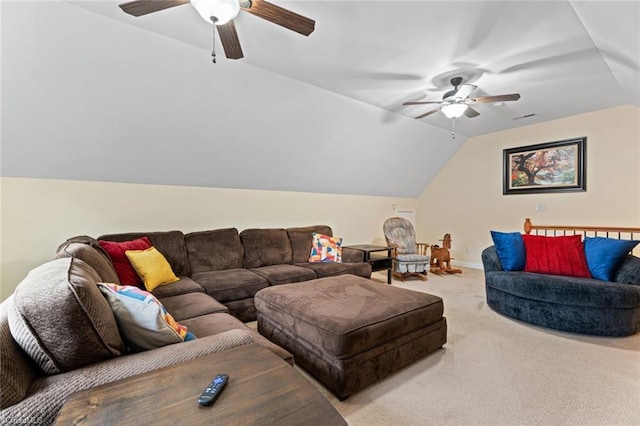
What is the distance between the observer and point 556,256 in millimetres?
3127

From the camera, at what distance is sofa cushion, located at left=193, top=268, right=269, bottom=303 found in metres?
2.73

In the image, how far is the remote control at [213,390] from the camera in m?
0.77

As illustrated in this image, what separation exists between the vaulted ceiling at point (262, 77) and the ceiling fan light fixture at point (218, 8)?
669 mm

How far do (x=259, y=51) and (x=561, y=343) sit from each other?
3.71 meters

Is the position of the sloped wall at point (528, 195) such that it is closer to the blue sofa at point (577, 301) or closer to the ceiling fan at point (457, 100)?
the blue sofa at point (577, 301)

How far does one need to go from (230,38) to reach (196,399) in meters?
1.89

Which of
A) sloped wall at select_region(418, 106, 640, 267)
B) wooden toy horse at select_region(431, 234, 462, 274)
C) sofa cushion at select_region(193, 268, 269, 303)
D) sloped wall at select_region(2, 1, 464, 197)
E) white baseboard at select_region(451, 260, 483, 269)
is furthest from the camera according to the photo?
white baseboard at select_region(451, 260, 483, 269)

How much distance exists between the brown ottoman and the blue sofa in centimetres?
123

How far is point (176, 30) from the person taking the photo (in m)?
2.26

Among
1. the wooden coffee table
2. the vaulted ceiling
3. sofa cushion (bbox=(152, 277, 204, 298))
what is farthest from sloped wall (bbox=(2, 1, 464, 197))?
the wooden coffee table

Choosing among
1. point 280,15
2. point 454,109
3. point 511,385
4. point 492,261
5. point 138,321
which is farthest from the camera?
point 492,261

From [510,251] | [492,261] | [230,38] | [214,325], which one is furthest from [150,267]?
[510,251]

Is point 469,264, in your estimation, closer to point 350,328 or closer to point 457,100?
point 457,100

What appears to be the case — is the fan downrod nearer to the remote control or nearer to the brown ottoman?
the brown ottoman
